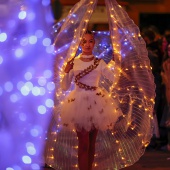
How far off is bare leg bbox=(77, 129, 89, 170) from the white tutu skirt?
0.07 metres

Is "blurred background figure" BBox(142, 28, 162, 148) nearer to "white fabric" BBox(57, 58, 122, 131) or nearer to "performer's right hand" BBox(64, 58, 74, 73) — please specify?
"white fabric" BBox(57, 58, 122, 131)

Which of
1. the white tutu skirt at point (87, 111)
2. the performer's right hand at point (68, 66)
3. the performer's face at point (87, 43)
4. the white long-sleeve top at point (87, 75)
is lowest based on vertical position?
the white tutu skirt at point (87, 111)

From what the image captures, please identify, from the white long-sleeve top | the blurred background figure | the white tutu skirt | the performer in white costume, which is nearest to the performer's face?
the performer in white costume

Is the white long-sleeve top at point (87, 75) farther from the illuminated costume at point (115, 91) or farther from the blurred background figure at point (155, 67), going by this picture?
the blurred background figure at point (155, 67)

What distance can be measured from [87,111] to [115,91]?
2.29 ft

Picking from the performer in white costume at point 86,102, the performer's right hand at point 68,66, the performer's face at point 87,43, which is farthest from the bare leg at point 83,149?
the performer's face at point 87,43

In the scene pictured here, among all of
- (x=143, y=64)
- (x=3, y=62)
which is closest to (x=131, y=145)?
(x=143, y=64)

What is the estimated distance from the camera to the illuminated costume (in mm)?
5773

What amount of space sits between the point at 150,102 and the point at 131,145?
590 mm

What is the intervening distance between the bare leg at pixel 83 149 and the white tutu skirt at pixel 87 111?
0.07 meters

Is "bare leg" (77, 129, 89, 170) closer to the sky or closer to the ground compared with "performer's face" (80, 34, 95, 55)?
closer to the ground

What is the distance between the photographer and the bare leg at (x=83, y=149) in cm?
563

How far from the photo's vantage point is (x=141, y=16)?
1485 centimetres

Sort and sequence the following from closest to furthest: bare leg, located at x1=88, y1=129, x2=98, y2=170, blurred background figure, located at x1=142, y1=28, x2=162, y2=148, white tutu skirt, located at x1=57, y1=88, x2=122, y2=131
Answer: white tutu skirt, located at x1=57, y1=88, x2=122, y2=131 < bare leg, located at x1=88, y1=129, x2=98, y2=170 < blurred background figure, located at x1=142, y1=28, x2=162, y2=148
